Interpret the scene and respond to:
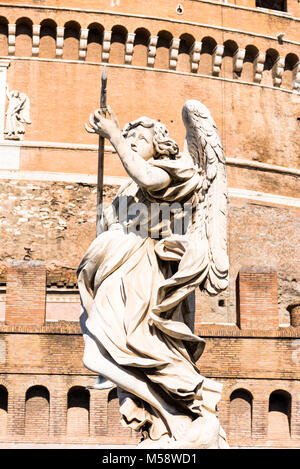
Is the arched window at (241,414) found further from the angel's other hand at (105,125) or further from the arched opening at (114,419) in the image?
Result: the angel's other hand at (105,125)

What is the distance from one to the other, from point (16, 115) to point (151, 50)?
268cm

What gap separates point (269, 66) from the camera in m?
23.7

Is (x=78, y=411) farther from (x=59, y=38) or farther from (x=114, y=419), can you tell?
(x=59, y=38)

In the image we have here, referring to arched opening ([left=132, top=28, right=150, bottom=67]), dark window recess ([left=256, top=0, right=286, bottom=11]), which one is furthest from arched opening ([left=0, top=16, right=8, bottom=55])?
dark window recess ([left=256, top=0, right=286, bottom=11])

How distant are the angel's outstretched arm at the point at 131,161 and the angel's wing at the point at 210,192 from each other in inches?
8.6

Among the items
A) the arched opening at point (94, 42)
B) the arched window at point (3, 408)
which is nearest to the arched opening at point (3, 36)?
the arched opening at point (94, 42)

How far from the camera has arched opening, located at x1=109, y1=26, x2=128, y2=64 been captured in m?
22.8

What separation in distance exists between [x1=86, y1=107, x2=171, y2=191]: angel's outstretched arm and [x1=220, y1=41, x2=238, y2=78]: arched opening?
1698cm

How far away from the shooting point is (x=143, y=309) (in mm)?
6293

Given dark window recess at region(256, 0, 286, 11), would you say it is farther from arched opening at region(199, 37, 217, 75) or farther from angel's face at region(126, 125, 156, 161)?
angel's face at region(126, 125, 156, 161)

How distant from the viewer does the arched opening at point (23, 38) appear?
22.5 metres

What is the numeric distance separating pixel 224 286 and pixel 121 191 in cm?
78

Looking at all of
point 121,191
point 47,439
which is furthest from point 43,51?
point 121,191
